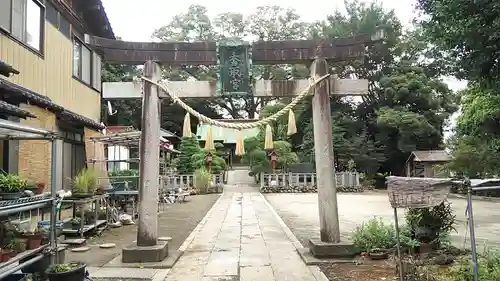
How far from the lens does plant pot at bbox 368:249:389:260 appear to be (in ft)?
22.9

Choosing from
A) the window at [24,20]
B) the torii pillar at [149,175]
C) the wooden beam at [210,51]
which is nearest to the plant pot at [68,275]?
the torii pillar at [149,175]

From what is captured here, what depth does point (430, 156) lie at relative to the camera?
28328 millimetres

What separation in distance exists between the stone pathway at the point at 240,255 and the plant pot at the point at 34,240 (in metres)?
1.87

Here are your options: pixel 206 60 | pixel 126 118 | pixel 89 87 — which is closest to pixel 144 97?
pixel 206 60

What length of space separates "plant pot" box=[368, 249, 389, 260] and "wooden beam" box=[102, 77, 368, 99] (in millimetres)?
2856

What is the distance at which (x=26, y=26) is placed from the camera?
9.50 meters

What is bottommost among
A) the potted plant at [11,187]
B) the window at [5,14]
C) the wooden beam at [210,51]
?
the potted plant at [11,187]

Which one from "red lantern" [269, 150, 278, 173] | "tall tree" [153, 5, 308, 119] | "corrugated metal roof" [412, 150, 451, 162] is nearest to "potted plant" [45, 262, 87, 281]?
"red lantern" [269, 150, 278, 173]

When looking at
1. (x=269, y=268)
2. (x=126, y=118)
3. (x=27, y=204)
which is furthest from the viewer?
(x=126, y=118)

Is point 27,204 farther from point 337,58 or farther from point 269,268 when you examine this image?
point 337,58

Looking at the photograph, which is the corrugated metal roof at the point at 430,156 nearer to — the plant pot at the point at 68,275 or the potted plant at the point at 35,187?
the potted plant at the point at 35,187

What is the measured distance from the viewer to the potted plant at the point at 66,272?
4.42 m

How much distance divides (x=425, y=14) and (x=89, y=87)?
1012 centimetres

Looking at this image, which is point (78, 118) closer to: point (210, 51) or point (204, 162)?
point (210, 51)
